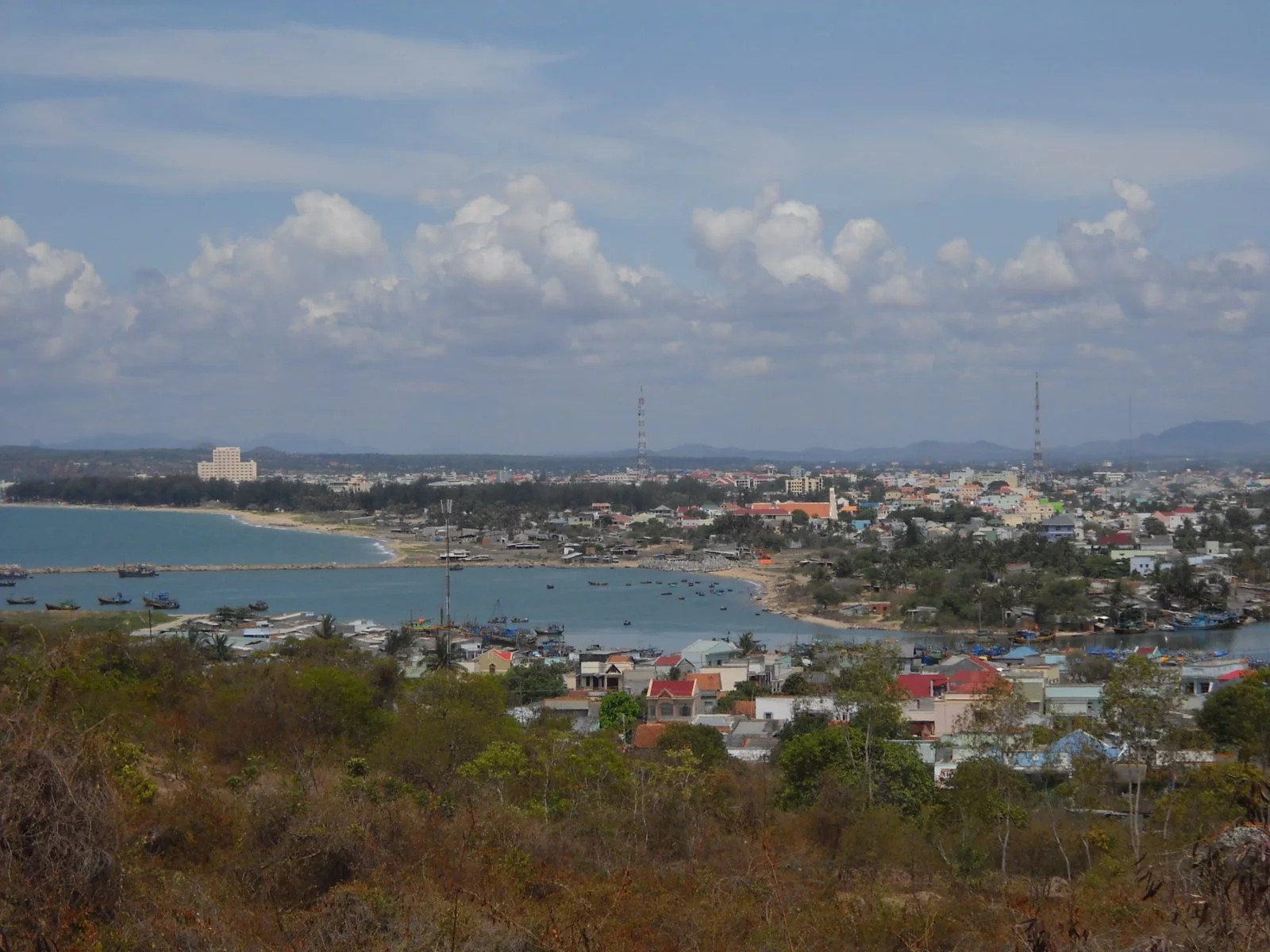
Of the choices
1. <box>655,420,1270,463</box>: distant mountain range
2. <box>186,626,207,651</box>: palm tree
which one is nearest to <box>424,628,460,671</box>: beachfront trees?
<box>186,626,207,651</box>: palm tree

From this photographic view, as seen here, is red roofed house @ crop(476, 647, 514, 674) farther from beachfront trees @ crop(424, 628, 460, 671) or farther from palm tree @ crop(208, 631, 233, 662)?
palm tree @ crop(208, 631, 233, 662)

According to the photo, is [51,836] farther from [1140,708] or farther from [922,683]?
[922,683]

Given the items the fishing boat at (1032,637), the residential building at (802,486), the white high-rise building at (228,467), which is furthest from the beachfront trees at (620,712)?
the white high-rise building at (228,467)

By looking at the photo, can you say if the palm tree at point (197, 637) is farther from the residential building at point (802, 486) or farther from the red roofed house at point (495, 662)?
the residential building at point (802, 486)

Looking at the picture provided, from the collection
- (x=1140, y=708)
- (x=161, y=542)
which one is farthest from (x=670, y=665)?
(x=161, y=542)

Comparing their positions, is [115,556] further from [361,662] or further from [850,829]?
[850,829]
